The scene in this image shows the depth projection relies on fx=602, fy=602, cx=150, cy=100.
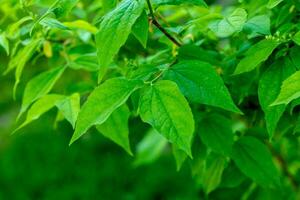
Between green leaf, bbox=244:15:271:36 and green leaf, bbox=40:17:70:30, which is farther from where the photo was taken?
green leaf, bbox=244:15:271:36

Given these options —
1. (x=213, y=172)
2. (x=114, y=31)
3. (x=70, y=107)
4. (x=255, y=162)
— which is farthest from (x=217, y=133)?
(x=114, y=31)

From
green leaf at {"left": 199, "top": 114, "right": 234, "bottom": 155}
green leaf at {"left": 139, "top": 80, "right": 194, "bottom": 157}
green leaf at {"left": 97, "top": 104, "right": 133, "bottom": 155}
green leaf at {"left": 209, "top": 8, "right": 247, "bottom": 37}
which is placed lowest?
green leaf at {"left": 199, "top": 114, "right": 234, "bottom": 155}

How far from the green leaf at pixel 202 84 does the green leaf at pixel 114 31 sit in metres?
0.14

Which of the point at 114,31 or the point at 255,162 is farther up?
the point at 114,31

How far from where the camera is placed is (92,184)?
450 centimetres

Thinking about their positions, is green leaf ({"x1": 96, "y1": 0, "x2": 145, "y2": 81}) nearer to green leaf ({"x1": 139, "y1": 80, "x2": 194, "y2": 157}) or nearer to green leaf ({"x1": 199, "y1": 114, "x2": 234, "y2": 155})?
green leaf ({"x1": 139, "y1": 80, "x2": 194, "y2": 157})

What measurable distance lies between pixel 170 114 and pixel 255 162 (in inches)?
20.8

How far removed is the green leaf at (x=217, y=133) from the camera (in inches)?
54.6

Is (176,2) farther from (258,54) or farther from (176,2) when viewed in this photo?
(258,54)

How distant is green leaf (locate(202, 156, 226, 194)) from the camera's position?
1.58m

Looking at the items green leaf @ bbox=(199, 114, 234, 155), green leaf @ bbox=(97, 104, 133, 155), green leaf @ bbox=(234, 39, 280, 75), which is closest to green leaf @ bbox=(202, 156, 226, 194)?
green leaf @ bbox=(199, 114, 234, 155)

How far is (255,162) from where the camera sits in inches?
57.6

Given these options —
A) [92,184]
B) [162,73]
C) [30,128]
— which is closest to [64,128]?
[30,128]

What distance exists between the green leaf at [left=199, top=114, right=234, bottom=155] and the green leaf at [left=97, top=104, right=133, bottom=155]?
20 centimetres
